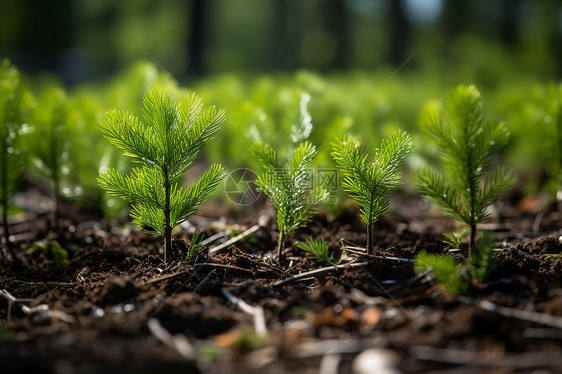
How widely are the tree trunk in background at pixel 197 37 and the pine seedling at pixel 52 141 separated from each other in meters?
17.7

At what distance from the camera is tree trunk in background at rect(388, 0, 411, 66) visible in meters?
17.4

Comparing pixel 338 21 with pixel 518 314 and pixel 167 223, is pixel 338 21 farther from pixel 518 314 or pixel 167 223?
pixel 518 314

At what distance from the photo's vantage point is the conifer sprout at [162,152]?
1985mm

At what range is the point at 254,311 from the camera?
1670 millimetres

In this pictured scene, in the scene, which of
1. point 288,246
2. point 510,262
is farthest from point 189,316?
point 510,262

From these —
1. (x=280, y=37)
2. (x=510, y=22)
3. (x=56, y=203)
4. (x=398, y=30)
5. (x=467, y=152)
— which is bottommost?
(x=56, y=203)

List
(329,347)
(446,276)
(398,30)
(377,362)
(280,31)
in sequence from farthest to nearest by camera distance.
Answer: (280,31), (398,30), (446,276), (329,347), (377,362)

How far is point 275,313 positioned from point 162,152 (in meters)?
0.90

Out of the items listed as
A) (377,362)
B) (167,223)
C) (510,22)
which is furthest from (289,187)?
(510,22)

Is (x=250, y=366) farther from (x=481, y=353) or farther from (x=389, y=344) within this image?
(x=481, y=353)

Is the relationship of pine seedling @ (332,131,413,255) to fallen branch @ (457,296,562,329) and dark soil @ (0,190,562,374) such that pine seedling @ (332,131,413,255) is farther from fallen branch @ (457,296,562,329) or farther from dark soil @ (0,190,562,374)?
fallen branch @ (457,296,562,329)

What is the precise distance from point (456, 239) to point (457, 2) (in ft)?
57.3

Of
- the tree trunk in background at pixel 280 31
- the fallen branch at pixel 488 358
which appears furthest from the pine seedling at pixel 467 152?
the tree trunk in background at pixel 280 31

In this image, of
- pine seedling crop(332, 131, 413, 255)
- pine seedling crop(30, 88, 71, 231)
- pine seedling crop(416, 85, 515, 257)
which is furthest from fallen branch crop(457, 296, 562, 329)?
pine seedling crop(30, 88, 71, 231)
